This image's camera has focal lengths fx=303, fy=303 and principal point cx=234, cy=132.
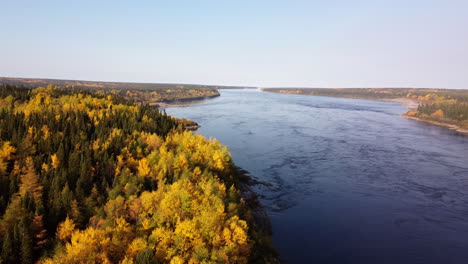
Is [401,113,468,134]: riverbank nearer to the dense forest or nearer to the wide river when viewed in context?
the wide river

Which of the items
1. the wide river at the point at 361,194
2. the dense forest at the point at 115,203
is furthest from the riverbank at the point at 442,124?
the dense forest at the point at 115,203

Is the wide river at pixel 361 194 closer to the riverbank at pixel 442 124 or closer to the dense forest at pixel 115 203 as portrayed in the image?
the dense forest at pixel 115 203

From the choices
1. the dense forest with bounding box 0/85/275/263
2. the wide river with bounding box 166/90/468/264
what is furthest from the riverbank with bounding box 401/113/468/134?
the dense forest with bounding box 0/85/275/263

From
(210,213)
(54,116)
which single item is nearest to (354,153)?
(210,213)

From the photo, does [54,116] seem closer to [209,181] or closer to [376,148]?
[209,181]

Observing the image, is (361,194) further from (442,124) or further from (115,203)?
(442,124)

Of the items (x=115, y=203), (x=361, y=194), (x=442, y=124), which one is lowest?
(x=361, y=194)

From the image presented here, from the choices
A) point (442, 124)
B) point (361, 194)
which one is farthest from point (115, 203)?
point (442, 124)
